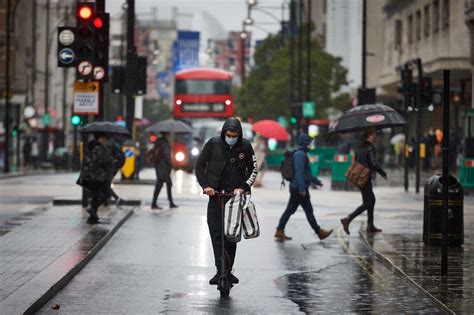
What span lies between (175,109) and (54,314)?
4625 cm

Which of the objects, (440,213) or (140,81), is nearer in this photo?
(440,213)

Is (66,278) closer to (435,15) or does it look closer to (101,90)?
(101,90)

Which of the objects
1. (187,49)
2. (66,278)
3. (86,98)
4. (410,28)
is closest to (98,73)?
(86,98)

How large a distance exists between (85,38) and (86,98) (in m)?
1.48

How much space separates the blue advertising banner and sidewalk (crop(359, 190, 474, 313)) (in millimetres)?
123495

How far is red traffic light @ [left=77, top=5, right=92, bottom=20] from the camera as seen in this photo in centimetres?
2348

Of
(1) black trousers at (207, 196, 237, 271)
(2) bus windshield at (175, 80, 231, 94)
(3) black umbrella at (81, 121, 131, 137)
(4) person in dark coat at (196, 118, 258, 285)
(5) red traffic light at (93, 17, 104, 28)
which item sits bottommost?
(1) black trousers at (207, 196, 237, 271)

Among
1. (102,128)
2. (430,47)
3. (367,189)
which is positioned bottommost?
(367,189)

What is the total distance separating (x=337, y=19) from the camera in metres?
94.7

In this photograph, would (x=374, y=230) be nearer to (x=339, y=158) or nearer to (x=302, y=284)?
(x=302, y=284)

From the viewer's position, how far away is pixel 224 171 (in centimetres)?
1335

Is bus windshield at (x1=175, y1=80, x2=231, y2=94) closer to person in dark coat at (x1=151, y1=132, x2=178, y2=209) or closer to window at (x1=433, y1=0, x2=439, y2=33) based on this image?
window at (x1=433, y1=0, x2=439, y2=33)

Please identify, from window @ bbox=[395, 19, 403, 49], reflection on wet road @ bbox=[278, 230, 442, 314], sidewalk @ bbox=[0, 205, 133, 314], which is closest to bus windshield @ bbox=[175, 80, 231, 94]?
window @ bbox=[395, 19, 403, 49]

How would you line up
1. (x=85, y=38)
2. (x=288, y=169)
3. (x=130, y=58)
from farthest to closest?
(x=130, y=58)
(x=85, y=38)
(x=288, y=169)
